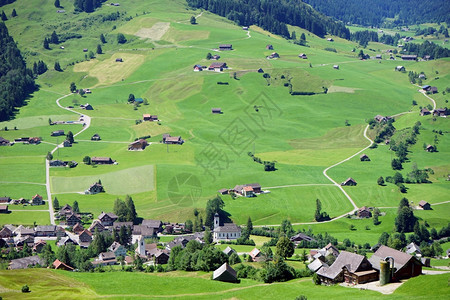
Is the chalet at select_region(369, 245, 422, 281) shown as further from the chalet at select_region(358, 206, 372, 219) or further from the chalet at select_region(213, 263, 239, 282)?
the chalet at select_region(358, 206, 372, 219)

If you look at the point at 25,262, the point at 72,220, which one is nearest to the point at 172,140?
the point at 72,220

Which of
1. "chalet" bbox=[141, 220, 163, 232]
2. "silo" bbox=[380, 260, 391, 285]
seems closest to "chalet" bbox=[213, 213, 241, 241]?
"chalet" bbox=[141, 220, 163, 232]

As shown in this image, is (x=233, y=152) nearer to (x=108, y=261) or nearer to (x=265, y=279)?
(x=108, y=261)

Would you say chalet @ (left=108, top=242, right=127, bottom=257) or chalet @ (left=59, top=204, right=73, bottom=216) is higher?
chalet @ (left=108, top=242, right=127, bottom=257)

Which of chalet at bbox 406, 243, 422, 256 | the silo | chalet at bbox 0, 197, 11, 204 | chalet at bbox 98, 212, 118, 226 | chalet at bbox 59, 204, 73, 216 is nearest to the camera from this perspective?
the silo

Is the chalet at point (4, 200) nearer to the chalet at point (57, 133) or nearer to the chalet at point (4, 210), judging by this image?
the chalet at point (4, 210)

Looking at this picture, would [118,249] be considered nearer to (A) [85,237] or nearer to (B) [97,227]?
(A) [85,237]
